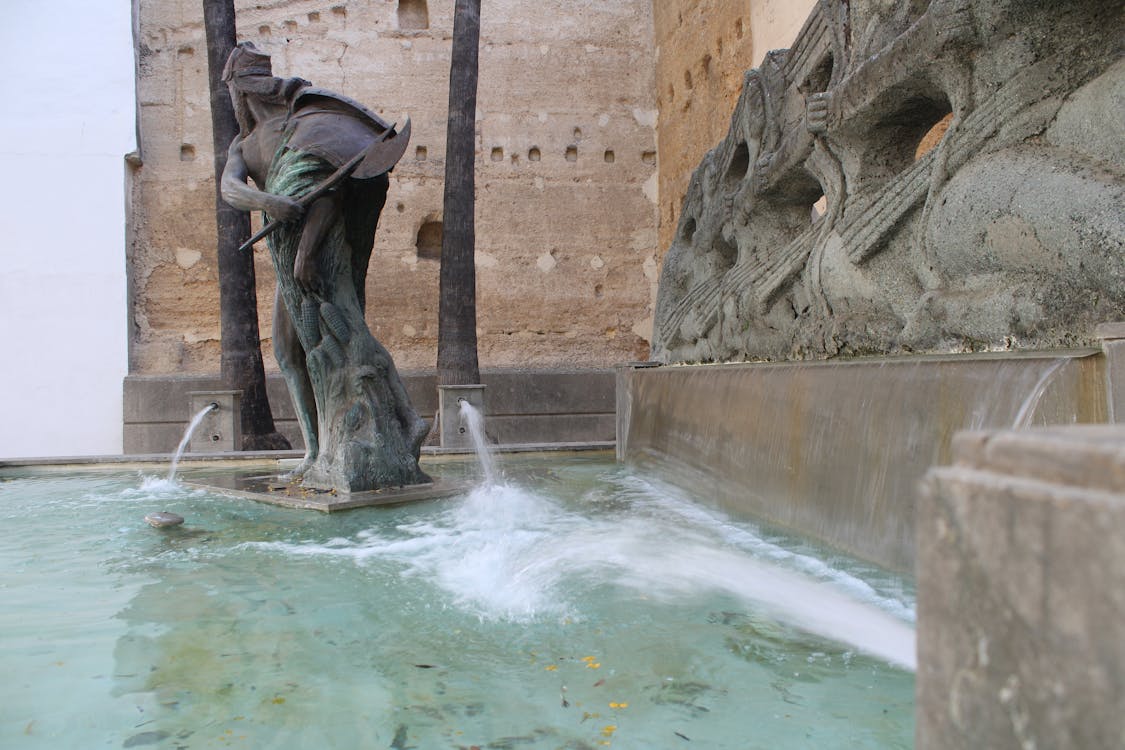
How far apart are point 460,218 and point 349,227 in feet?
11.6

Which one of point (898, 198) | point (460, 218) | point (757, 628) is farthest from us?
point (460, 218)

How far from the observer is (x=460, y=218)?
7129 millimetres

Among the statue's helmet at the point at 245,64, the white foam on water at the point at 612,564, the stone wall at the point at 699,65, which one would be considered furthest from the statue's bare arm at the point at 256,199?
the stone wall at the point at 699,65

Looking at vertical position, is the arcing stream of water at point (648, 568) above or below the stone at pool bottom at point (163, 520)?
below

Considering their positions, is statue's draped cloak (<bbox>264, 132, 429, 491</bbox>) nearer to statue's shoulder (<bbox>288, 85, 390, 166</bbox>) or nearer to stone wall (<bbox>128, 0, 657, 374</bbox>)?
statue's shoulder (<bbox>288, 85, 390, 166</bbox>)

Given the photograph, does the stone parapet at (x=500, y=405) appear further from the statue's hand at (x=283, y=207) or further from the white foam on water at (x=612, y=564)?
the white foam on water at (x=612, y=564)

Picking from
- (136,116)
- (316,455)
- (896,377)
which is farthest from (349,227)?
(136,116)

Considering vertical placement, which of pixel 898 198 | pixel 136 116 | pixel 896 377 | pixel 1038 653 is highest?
pixel 136 116

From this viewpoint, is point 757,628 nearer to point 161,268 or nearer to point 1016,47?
point 1016,47

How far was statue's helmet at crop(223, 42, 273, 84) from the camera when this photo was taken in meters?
3.56

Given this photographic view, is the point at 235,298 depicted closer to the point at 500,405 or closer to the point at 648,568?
the point at 500,405

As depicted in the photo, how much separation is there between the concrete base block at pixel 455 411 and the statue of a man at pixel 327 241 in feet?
8.78

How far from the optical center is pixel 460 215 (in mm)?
A: 7125

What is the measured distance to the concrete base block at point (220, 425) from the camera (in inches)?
257
